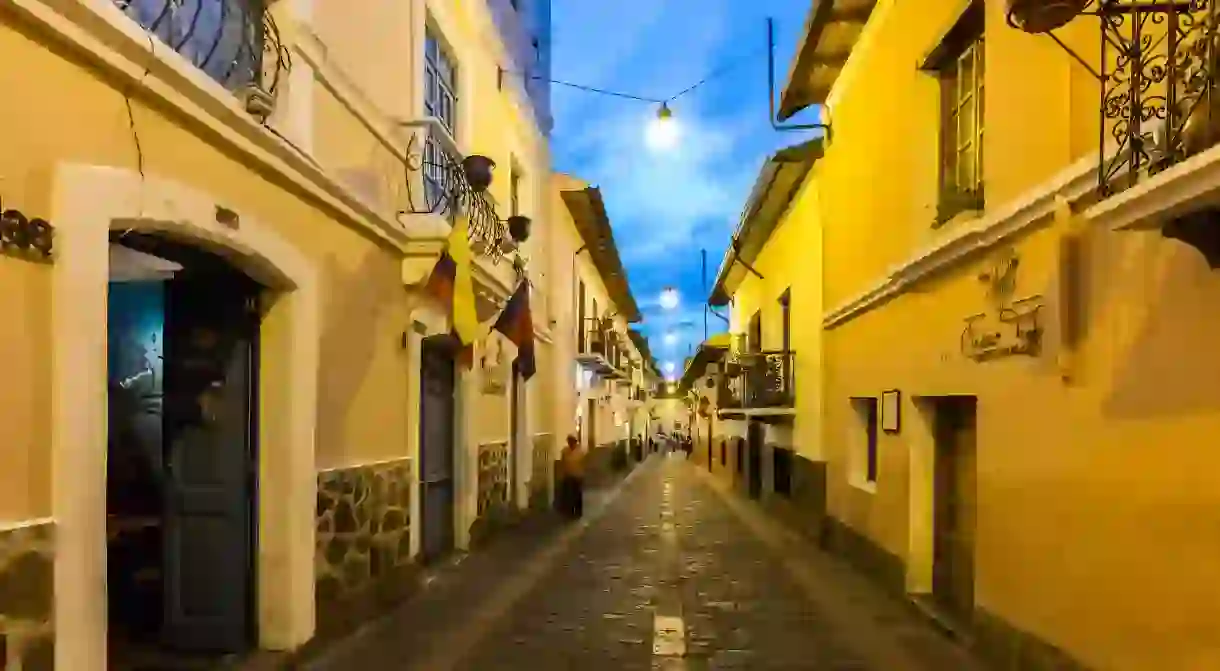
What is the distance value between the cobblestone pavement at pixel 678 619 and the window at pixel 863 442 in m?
1.12

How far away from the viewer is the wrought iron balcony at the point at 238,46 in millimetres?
5891

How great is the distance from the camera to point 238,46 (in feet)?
19.9

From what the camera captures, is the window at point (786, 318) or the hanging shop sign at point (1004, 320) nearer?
the hanging shop sign at point (1004, 320)

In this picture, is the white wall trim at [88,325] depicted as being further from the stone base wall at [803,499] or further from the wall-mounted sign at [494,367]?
the stone base wall at [803,499]

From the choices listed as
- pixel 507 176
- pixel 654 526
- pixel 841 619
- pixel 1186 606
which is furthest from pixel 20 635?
pixel 654 526

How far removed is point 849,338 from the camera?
12.3 m

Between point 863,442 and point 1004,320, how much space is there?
19.4 ft

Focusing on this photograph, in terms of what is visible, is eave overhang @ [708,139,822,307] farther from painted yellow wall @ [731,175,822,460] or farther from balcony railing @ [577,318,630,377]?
balcony railing @ [577,318,630,377]

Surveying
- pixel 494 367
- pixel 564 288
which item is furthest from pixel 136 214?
pixel 564 288

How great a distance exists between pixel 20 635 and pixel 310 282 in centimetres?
335

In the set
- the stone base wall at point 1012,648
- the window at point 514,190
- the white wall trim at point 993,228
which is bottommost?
the stone base wall at point 1012,648

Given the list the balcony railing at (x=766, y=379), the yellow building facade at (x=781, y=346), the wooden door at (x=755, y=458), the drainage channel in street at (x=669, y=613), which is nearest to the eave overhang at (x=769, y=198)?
the yellow building facade at (x=781, y=346)

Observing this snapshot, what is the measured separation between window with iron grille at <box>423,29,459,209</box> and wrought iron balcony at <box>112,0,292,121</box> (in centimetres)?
323

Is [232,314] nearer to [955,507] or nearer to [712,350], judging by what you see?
[955,507]
